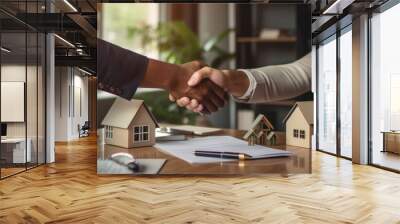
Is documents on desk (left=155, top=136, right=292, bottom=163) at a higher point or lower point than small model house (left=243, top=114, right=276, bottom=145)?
lower

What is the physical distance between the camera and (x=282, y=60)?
5.13 m

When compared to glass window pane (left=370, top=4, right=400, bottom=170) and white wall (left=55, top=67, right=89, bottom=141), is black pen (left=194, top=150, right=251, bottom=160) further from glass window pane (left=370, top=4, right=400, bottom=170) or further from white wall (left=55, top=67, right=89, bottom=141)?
white wall (left=55, top=67, right=89, bottom=141)

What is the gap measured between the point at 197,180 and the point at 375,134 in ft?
10.8

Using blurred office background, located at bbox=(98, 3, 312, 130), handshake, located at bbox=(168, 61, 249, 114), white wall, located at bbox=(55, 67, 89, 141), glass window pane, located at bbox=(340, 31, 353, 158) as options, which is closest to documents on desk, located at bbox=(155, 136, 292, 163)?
blurred office background, located at bbox=(98, 3, 312, 130)

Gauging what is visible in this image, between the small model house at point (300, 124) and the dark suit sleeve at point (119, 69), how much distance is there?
1.94 meters

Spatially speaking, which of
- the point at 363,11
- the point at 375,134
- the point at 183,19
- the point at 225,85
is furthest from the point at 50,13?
the point at 375,134

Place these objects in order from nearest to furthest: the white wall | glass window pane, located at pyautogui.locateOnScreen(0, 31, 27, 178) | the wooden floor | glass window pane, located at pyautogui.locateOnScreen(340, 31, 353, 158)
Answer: the wooden floor
glass window pane, located at pyautogui.locateOnScreen(0, 31, 27, 178)
glass window pane, located at pyautogui.locateOnScreen(340, 31, 353, 158)
the white wall

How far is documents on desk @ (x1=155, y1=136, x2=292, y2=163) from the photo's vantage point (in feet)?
16.8

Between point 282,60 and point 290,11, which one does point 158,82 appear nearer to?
point 282,60

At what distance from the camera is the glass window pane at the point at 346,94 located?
7.40 metres

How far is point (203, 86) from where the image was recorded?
16.7 ft

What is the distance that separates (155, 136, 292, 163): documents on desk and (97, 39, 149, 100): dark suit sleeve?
2.72 feet

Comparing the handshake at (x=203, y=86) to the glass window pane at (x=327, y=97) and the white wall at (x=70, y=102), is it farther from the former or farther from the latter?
the white wall at (x=70, y=102)

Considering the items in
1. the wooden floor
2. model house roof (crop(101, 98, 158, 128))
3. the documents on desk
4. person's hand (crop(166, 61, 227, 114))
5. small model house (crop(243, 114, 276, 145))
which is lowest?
the wooden floor
